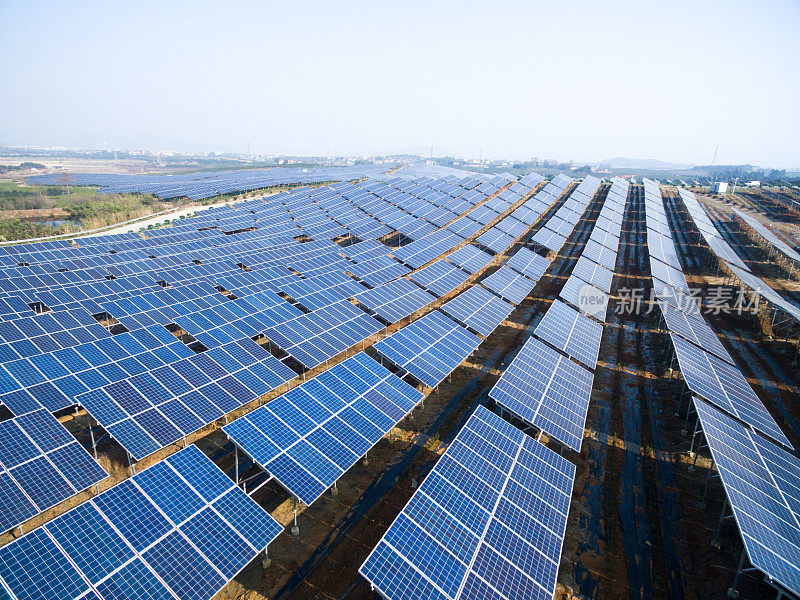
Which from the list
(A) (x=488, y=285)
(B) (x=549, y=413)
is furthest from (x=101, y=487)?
(A) (x=488, y=285)

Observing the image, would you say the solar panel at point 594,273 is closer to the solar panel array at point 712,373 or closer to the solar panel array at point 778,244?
the solar panel array at point 712,373

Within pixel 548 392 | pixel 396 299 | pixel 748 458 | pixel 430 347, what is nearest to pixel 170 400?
pixel 430 347

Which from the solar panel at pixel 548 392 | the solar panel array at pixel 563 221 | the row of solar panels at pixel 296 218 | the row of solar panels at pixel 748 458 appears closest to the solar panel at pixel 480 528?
the solar panel at pixel 548 392

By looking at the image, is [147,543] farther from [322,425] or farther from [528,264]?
[528,264]

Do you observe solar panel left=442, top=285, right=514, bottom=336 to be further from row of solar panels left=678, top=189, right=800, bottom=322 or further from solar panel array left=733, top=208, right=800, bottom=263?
solar panel array left=733, top=208, right=800, bottom=263

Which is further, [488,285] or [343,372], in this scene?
[488,285]

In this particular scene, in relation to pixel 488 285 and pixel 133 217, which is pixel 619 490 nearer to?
pixel 488 285

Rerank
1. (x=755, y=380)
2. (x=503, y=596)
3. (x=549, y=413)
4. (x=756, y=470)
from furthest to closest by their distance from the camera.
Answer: (x=755, y=380)
(x=549, y=413)
(x=756, y=470)
(x=503, y=596)
